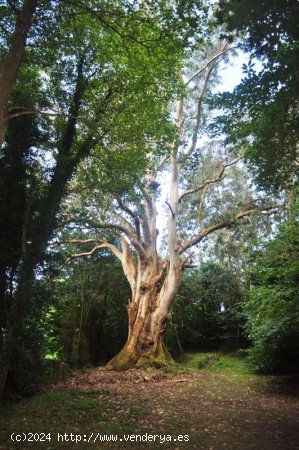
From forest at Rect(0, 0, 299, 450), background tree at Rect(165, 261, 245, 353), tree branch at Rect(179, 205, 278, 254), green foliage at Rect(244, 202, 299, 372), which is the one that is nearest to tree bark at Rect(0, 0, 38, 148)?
forest at Rect(0, 0, 299, 450)

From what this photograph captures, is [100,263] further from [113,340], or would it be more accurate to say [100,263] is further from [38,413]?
[38,413]

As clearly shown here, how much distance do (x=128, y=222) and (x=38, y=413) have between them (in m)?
9.01

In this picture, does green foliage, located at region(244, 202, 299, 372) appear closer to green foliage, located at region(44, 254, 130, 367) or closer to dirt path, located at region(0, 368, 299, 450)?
dirt path, located at region(0, 368, 299, 450)

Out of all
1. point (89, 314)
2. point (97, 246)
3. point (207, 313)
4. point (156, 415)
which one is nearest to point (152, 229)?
point (97, 246)

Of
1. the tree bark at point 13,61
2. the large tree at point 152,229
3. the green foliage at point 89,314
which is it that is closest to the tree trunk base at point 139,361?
the large tree at point 152,229

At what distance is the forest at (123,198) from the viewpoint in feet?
16.9

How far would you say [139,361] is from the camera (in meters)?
11.9

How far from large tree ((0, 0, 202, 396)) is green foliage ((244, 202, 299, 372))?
469 cm

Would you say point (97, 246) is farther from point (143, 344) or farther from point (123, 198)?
point (143, 344)

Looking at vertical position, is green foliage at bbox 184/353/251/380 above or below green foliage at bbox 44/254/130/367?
below

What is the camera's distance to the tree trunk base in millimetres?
11703

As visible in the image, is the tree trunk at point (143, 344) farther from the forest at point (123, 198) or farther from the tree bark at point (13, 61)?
the tree bark at point (13, 61)

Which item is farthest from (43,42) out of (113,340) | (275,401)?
(113,340)

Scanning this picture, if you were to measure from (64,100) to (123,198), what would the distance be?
161 inches
